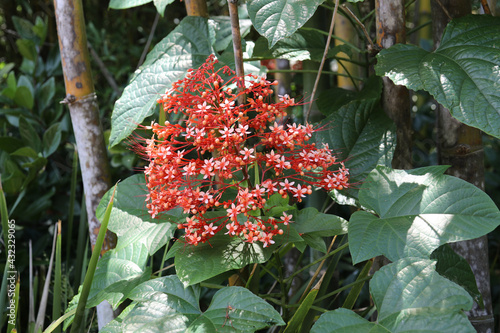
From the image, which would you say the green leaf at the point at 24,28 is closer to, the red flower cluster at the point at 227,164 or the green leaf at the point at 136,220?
the green leaf at the point at 136,220

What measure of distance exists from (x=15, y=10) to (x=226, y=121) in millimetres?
2170

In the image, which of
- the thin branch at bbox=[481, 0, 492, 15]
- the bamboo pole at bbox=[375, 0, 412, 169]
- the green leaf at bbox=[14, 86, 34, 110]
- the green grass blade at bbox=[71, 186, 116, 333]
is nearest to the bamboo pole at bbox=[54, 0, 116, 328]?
the green grass blade at bbox=[71, 186, 116, 333]

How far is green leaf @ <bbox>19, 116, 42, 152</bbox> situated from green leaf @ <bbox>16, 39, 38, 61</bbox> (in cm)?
42

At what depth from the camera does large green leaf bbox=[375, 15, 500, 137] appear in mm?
811

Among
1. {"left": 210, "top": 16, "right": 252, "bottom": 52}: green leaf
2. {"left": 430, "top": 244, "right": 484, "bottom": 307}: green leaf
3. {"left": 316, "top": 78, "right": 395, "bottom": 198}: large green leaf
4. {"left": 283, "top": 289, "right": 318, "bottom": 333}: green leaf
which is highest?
{"left": 210, "top": 16, "right": 252, "bottom": 52}: green leaf

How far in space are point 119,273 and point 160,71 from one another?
1.62 feet

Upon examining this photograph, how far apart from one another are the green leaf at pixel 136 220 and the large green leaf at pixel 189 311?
3.1 inches

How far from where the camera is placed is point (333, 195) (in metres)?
1.00

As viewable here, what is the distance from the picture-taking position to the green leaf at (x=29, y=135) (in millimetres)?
1507

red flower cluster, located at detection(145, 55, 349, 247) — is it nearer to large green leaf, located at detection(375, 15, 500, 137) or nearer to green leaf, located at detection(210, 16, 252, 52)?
large green leaf, located at detection(375, 15, 500, 137)

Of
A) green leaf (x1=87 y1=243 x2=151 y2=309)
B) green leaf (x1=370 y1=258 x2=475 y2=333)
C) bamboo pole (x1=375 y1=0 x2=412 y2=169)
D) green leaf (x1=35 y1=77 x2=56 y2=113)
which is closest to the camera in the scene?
green leaf (x1=370 y1=258 x2=475 y2=333)

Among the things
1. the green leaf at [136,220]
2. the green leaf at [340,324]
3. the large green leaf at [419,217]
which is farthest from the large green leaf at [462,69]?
the green leaf at [136,220]

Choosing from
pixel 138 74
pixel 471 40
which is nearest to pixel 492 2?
pixel 471 40

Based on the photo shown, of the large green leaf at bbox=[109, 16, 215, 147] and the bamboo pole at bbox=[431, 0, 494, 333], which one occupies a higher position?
the large green leaf at bbox=[109, 16, 215, 147]
